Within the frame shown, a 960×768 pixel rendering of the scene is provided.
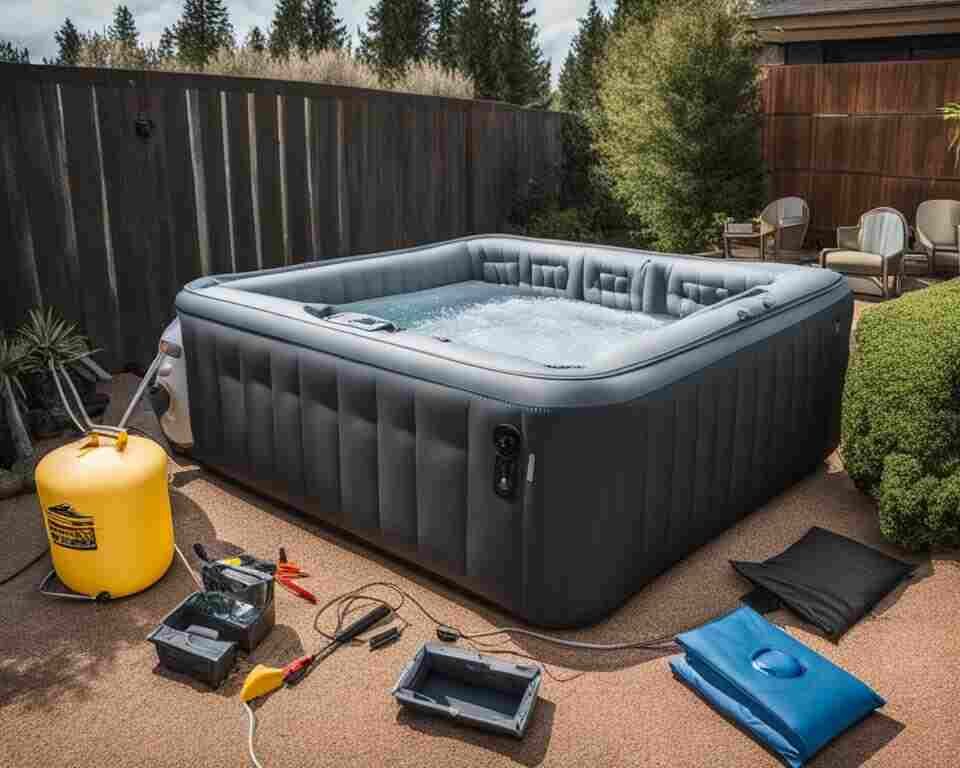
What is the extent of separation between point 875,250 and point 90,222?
253 inches

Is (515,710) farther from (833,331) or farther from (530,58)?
(530,58)

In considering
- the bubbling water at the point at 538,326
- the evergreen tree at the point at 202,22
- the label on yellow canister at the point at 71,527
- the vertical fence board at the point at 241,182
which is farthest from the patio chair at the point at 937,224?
the evergreen tree at the point at 202,22

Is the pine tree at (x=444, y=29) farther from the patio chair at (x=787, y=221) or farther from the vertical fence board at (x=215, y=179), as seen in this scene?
the vertical fence board at (x=215, y=179)

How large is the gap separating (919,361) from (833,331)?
2.08 feet

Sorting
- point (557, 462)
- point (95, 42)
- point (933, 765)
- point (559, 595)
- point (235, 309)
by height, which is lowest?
point (933, 765)

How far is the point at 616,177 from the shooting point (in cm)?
968

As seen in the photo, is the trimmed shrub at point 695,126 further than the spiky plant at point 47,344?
Yes

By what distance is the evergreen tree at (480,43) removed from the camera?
68.8ft

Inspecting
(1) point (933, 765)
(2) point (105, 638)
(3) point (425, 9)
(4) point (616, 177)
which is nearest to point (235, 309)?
(2) point (105, 638)

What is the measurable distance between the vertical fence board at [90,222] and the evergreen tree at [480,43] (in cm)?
1716

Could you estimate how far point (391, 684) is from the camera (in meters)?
2.55

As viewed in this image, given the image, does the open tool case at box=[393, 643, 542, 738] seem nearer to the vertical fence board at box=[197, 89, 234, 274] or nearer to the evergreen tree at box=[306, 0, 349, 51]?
the vertical fence board at box=[197, 89, 234, 274]

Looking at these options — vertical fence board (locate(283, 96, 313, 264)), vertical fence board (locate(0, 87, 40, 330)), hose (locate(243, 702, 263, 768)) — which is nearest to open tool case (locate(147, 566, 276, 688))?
hose (locate(243, 702, 263, 768))

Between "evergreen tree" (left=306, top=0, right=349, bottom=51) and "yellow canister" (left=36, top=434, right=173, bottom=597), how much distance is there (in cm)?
2937
